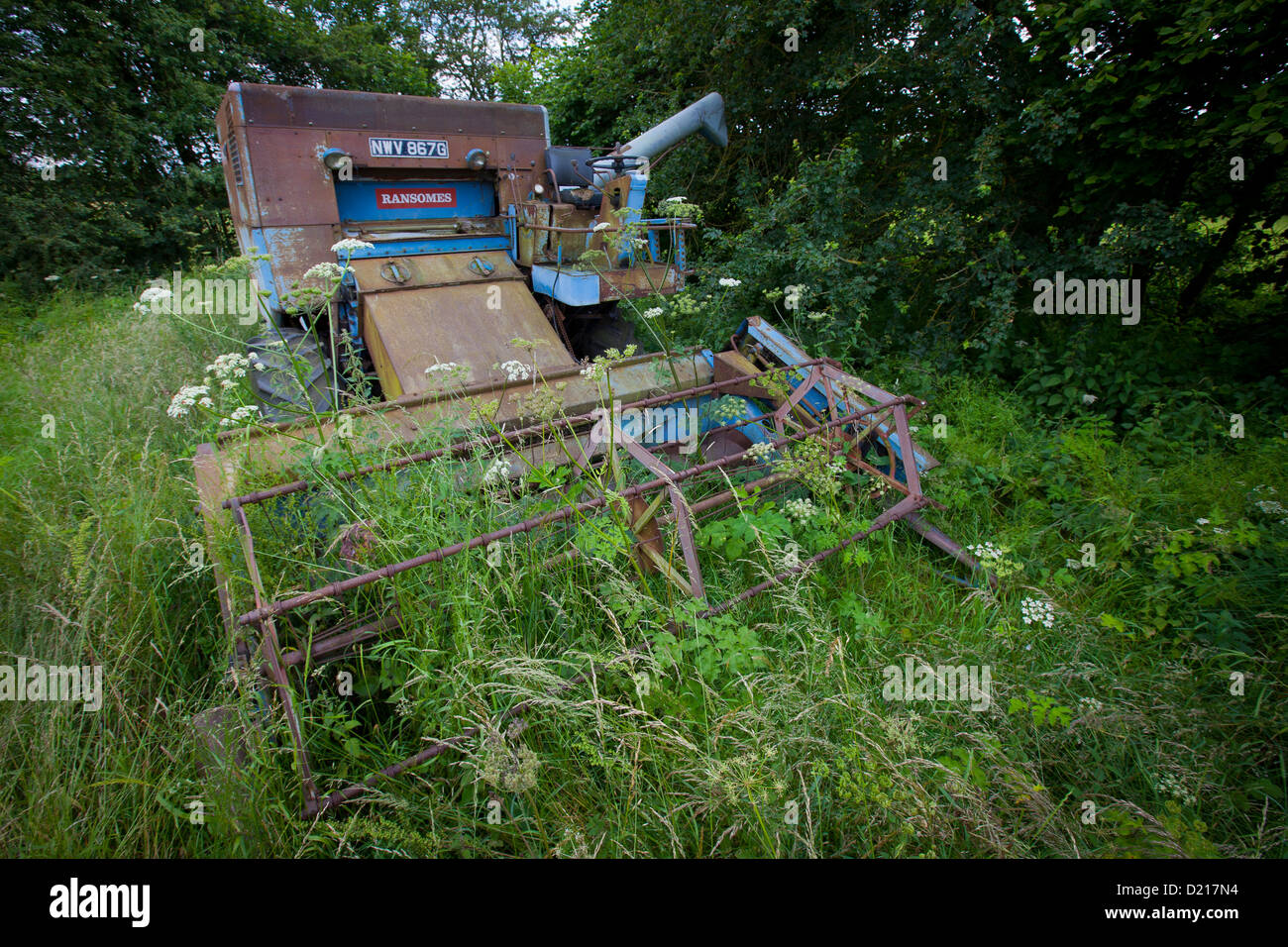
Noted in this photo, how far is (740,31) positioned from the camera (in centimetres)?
502

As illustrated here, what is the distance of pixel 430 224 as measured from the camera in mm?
4453

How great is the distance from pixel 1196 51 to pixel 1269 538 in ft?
8.36

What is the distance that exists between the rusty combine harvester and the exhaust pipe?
1.6 inches

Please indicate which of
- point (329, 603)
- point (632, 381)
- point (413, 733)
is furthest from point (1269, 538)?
point (329, 603)

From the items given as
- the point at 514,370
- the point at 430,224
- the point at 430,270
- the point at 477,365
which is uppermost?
the point at 430,224

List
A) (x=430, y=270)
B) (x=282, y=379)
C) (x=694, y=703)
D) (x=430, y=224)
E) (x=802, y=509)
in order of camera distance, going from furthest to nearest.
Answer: (x=430, y=224) → (x=430, y=270) → (x=282, y=379) → (x=802, y=509) → (x=694, y=703)

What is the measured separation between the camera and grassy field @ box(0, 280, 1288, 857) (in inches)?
71.3

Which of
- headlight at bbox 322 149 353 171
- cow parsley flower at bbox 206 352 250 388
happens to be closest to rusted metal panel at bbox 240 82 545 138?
headlight at bbox 322 149 353 171

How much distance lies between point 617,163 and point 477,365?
175 centimetres

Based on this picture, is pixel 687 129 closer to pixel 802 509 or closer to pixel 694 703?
pixel 802 509

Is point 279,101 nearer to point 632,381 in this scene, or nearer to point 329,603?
point 632,381

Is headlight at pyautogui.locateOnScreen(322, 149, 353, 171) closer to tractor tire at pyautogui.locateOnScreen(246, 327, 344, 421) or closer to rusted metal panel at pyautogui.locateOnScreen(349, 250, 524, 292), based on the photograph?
rusted metal panel at pyautogui.locateOnScreen(349, 250, 524, 292)

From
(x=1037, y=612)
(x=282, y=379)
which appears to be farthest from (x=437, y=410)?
(x=1037, y=612)
